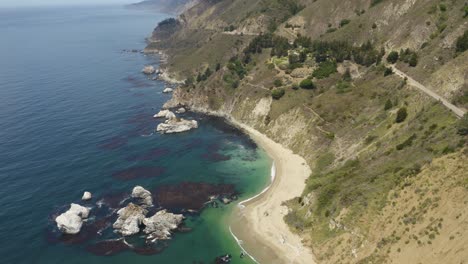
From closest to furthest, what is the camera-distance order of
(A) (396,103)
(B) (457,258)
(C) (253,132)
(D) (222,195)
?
1. (B) (457,258)
2. (D) (222,195)
3. (A) (396,103)
4. (C) (253,132)

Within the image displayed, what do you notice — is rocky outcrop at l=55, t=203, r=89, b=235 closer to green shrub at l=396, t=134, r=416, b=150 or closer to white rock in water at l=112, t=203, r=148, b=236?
white rock in water at l=112, t=203, r=148, b=236

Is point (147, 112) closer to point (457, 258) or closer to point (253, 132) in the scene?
point (253, 132)

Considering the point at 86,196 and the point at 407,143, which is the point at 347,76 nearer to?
the point at 407,143

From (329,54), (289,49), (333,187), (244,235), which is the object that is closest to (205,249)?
(244,235)

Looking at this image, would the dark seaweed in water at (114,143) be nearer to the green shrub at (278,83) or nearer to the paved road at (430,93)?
the green shrub at (278,83)

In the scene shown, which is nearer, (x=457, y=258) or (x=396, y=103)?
(x=457, y=258)

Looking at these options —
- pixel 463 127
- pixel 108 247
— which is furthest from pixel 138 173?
pixel 463 127
